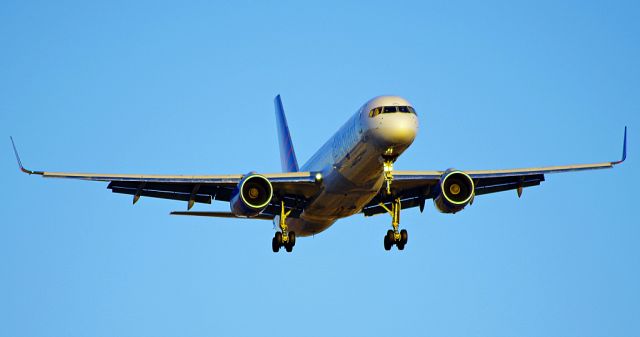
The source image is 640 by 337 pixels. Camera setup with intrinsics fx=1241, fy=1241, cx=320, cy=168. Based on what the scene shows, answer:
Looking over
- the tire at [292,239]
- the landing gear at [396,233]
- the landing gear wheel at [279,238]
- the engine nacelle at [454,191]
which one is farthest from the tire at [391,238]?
the landing gear wheel at [279,238]

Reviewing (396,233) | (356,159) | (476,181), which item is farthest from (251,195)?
(476,181)

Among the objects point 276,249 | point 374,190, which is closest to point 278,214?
point 276,249

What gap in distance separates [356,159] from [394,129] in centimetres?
302

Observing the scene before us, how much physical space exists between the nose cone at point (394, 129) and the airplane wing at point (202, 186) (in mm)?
5895

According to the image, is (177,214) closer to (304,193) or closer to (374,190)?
(304,193)

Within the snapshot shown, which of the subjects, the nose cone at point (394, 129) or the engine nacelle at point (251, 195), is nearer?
the nose cone at point (394, 129)

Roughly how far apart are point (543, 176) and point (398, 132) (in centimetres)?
1294

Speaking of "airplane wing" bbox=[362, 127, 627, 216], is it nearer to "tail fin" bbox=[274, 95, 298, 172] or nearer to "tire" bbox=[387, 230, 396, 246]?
"tire" bbox=[387, 230, 396, 246]

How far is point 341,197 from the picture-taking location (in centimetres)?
5475

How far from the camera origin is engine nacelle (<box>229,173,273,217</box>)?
53844 mm

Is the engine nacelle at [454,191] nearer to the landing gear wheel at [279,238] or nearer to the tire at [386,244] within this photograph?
the tire at [386,244]

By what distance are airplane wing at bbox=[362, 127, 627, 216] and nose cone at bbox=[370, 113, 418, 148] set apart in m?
5.38

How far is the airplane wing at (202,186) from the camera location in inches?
2131

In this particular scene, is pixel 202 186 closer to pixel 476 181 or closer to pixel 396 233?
pixel 396 233
